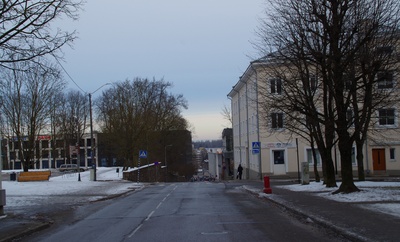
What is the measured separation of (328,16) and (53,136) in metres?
56.7

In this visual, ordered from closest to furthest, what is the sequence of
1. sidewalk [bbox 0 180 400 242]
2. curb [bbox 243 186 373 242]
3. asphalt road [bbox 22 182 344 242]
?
curb [bbox 243 186 373 242] → sidewalk [bbox 0 180 400 242] → asphalt road [bbox 22 182 344 242]

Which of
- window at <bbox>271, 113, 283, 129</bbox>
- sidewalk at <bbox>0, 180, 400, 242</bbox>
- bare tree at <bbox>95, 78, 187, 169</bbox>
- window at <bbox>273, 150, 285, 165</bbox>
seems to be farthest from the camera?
bare tree at <bbox>95, 78, 187, 169</bbox>

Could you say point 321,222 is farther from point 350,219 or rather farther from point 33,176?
point 33,176

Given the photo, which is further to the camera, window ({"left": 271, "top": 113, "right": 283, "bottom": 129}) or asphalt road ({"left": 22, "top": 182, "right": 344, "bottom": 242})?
window ({"left": 271, "top": 113, "right": 283, "bottom": 129})

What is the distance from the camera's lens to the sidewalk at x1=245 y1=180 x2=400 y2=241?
29.8 ft

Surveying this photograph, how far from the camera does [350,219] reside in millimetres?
11477

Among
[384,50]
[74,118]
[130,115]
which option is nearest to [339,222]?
[384,50]

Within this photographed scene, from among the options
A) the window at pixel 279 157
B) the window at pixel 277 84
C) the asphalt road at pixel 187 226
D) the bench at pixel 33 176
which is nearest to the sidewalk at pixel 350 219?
the asphalt road at pixel 187 226

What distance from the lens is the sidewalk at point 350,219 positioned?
9.08m

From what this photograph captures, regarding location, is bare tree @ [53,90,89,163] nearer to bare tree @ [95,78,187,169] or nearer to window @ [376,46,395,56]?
bare tree @ [95,78,187,169]

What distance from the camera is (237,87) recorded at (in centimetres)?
5919

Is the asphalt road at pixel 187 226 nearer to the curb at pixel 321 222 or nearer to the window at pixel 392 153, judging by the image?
the curb at pixel 321 222

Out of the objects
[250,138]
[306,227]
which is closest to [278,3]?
[306,227]

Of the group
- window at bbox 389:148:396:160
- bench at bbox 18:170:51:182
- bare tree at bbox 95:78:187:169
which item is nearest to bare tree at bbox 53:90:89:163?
bare tree at bbox 95:78:187:169
